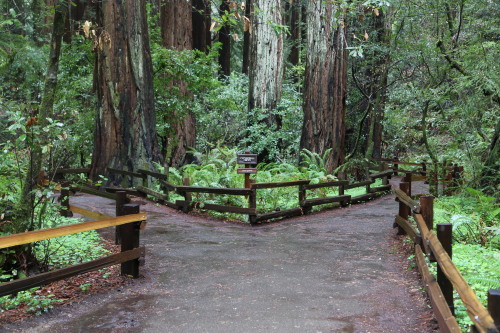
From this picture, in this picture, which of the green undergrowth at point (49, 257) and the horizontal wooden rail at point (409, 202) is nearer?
the green undergrowth at point (49, 257)

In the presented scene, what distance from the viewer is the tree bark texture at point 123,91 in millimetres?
15531

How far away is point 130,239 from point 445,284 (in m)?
4.09

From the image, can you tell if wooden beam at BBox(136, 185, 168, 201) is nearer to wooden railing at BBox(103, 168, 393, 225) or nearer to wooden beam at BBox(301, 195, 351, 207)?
wooden railing at BBox(103, 168, 393, 225)

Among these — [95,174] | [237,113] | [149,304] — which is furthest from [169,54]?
[149,304]

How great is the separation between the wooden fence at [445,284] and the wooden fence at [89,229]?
12.4 ft

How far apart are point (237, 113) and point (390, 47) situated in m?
7.71

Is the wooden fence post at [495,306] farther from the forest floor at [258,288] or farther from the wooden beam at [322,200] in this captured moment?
the wooden beam at [322,200]

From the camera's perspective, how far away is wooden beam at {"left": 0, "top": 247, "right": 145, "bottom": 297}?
522 cm

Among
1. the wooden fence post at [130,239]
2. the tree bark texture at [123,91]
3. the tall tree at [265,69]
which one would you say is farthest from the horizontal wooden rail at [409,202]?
the tall tree at [265,69]

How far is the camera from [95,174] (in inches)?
642

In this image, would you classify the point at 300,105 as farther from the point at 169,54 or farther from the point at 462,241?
the point at 462,241

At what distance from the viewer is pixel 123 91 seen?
15711 millimetres

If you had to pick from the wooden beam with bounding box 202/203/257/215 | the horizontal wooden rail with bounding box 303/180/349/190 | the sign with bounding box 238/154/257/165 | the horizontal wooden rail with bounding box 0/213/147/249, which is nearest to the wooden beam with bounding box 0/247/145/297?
the horizontal wooden rail with bounding box 0/213/147/249

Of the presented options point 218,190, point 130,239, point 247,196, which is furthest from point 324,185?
point 130,239
